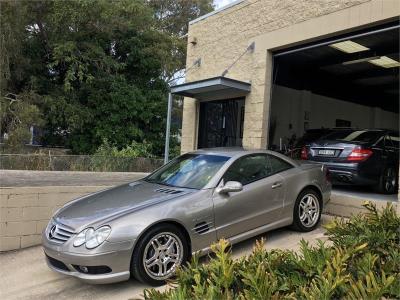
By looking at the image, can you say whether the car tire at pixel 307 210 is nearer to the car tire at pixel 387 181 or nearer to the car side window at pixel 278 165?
the car side window at pixel 278 165

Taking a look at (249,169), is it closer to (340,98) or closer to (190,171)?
(190,171)

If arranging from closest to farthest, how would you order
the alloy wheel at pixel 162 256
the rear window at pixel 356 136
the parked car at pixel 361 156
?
the alloy wheel at pixel 162 256 → the parked car at pixel 361 156 → the rear window at pixel 356 136

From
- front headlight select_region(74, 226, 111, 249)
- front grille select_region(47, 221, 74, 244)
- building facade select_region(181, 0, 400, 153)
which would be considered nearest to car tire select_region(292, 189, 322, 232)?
front headlight select_region(74, 226, 111, 249)

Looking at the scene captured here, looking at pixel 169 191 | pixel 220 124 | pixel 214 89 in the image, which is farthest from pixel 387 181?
pixel 169 191

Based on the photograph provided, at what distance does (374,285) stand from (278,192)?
3623 mm

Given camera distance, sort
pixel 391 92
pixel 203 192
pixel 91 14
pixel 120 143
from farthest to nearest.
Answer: pixel 120 143
pixel 91 14
pixel 391 92
pixel 203 192

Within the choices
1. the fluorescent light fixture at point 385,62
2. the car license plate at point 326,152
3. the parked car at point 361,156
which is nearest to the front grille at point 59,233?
the parked car at point 361,156

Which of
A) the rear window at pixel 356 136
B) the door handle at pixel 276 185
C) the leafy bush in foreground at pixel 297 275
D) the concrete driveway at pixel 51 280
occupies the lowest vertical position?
the concrete driveway at pixel 51 280

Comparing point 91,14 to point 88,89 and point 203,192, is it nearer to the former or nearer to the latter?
point 88,89

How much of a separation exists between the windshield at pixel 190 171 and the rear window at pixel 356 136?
412 centimetres

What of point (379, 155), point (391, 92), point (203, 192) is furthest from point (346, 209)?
point (391, 92)

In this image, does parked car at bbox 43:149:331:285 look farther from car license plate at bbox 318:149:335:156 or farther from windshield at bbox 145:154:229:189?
car license plate at bbox 318:149:335:156

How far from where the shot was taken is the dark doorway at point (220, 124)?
41.8ft

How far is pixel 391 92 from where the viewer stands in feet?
65.2
